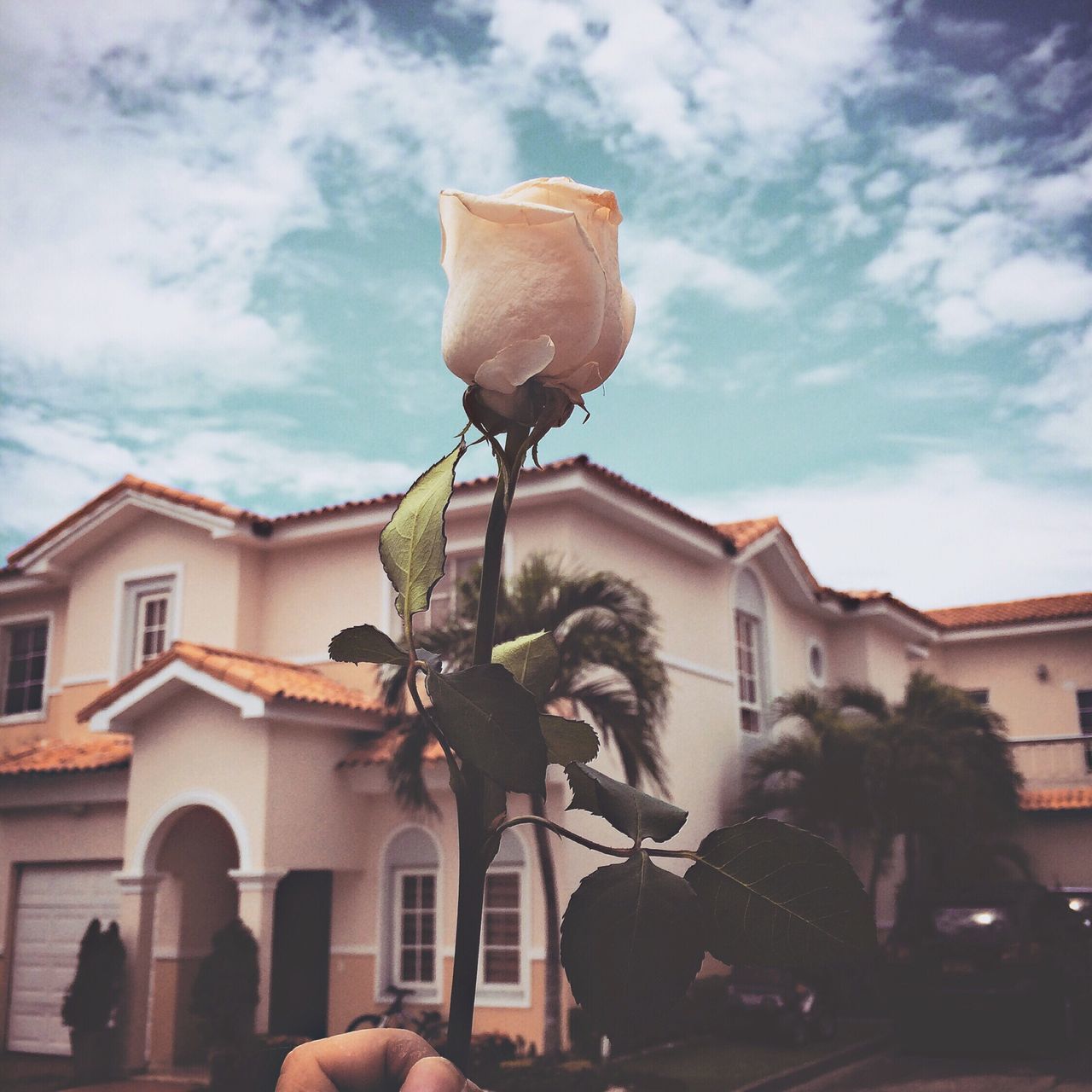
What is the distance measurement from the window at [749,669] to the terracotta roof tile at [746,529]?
1.28m

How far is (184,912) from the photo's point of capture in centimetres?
1358

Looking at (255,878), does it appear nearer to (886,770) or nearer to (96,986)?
(96,986)

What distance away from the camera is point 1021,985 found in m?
13.2

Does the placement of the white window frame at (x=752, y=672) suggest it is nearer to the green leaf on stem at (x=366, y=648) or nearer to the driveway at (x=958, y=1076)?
the driveway at (x=958, y=1076)

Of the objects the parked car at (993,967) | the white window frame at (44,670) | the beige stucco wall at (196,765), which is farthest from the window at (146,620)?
the parked car at (993,967)

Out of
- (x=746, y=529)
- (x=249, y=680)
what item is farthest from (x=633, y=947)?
(x=746, y=529)

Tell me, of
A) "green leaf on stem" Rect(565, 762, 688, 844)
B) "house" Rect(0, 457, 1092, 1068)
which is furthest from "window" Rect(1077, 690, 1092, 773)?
"green leaf on stem" Rect(565, 762, 688, 844)

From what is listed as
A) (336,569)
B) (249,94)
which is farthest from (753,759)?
(249,94)

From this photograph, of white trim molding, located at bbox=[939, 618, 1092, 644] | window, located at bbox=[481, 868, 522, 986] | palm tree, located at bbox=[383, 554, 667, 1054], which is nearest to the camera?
palm tree, located at bbox=[383, 554, 667, 1054]

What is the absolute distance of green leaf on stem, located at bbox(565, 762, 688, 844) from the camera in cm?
82

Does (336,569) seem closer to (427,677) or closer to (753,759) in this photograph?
(753,759)

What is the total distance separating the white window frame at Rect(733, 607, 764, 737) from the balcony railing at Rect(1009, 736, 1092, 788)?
5.99 m

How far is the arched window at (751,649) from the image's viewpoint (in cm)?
1750

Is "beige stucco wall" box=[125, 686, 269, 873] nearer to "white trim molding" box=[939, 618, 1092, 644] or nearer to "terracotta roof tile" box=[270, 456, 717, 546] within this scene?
"terracotta roof tile" box=[270, 456, 717, 546]
